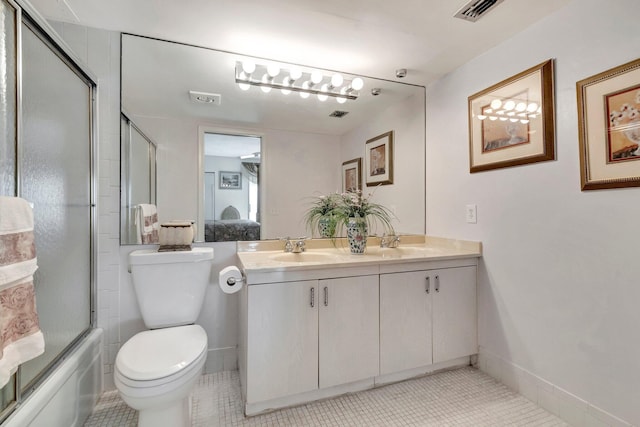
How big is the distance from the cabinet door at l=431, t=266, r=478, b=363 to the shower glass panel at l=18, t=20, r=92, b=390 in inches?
80.2

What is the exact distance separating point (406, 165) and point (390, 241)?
25.8 inches

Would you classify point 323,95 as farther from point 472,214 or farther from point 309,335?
point 309,335

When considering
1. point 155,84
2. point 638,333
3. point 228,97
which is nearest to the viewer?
point 638,333

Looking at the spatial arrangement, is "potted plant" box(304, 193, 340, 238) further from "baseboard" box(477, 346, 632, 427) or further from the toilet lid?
"baseboard" box(477, 346, 632, 427)

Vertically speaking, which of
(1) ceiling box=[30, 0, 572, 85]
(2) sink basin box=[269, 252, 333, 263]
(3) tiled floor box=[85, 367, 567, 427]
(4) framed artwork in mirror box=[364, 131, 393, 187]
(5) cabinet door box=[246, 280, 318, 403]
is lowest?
(3) tiled floor box=[85, 367, 567, 427]

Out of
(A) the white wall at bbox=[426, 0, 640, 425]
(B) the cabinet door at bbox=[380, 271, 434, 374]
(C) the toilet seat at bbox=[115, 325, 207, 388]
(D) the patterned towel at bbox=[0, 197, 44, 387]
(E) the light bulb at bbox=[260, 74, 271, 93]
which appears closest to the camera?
(D) the patterned towel at bbox=[0, 197, 44, 387]

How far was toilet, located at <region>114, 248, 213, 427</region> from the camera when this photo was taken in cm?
121

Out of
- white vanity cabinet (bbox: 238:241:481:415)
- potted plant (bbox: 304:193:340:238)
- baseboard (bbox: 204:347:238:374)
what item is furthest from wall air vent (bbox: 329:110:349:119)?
baseboard (bbox: 204:347:238:374)

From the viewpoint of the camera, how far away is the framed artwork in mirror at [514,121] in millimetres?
1600

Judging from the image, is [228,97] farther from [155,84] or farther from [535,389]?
[535,389]

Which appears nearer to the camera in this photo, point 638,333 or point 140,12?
point 638,333

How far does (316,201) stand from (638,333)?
1804 millimetres

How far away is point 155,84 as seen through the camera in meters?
1.91

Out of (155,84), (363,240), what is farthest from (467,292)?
(155,84)
